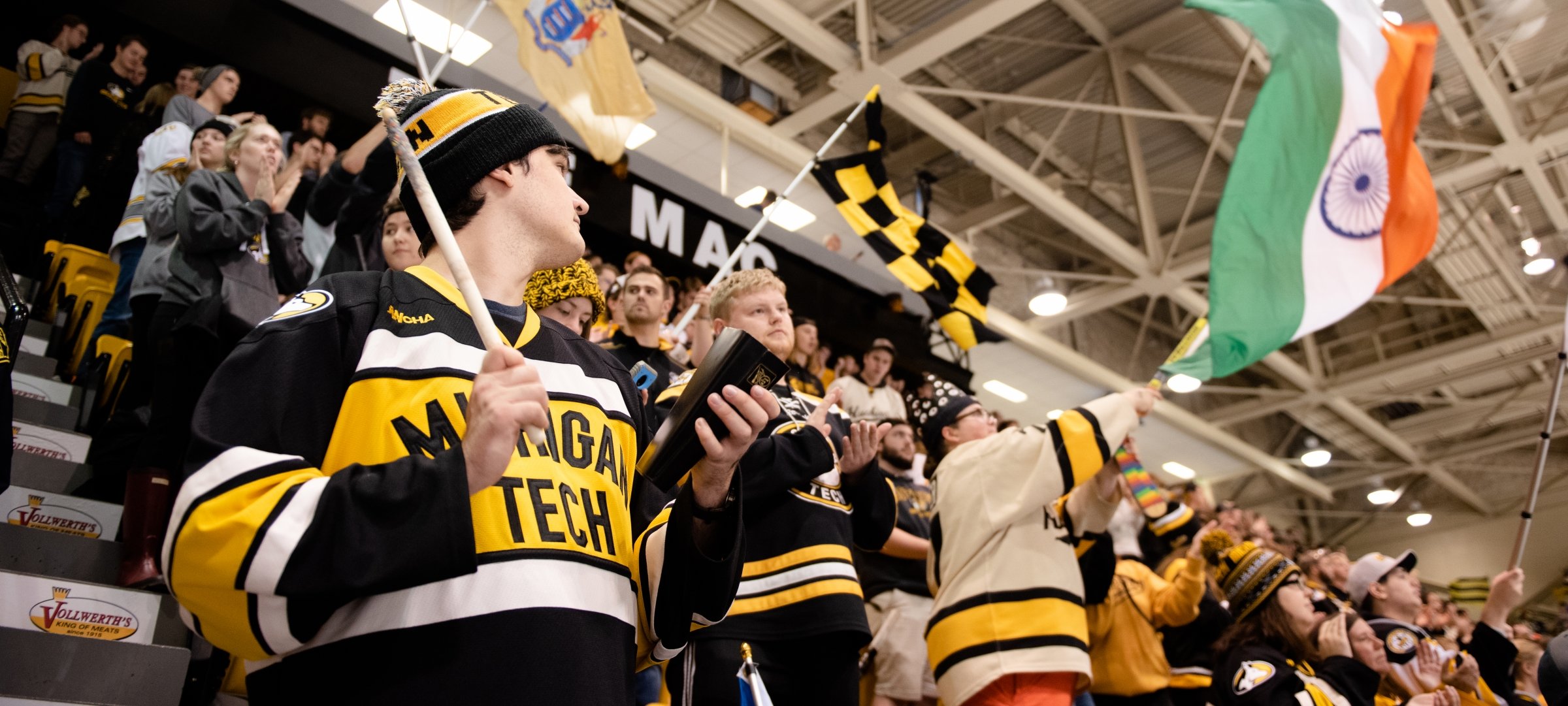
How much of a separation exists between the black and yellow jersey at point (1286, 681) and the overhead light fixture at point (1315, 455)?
1050 cm

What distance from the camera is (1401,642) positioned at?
4.93 meters

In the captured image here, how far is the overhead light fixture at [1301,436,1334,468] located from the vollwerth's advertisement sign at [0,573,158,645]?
13.8m

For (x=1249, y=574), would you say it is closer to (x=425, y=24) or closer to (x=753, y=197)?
(x=753, y=197)

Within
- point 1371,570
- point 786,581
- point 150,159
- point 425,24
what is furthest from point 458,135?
point 425,24

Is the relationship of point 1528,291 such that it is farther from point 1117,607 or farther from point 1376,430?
point 1117,607

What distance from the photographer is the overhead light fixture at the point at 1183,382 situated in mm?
3898

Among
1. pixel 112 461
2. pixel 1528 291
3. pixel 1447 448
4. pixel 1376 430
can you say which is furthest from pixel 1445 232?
pixel 112 461

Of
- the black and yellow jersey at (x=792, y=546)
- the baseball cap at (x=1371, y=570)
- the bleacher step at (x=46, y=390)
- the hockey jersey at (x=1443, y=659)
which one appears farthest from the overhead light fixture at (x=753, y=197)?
the black and yellow jersey at (x=792, y=546)

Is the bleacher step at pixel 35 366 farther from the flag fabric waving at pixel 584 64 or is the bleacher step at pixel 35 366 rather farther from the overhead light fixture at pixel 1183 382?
the overhead light fixture at pixel 1183 382

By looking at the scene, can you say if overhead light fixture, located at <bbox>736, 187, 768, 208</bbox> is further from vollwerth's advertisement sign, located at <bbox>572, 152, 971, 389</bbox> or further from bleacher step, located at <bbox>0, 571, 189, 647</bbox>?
bleacher step, located at <bbox>0, 571, 189, 647</bbox>

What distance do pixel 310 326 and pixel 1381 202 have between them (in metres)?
4.34

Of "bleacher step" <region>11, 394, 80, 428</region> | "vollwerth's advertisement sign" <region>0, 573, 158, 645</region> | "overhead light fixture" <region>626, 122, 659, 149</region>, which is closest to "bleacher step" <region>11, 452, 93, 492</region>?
"bleacher step" <region>11, 394, 80, 428</region>

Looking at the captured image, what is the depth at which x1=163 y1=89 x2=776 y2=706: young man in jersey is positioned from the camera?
Answer: 47.9 inches

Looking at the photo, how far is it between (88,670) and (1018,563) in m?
2.54
